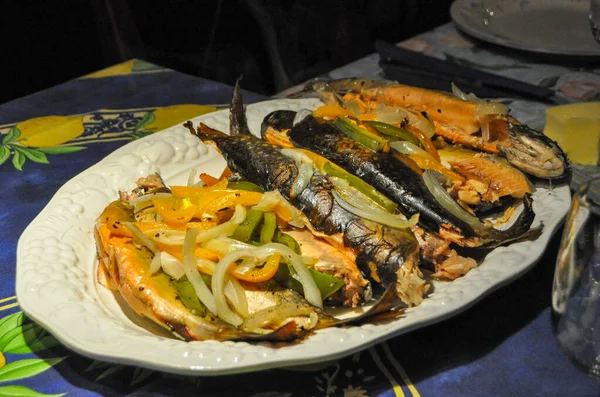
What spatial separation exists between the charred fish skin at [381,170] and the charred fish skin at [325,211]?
13 cm

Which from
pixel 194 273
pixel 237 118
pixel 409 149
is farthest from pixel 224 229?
pixel 237 118

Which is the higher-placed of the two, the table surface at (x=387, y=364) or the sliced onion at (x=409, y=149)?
the sliced onion at (x=409, y=149)

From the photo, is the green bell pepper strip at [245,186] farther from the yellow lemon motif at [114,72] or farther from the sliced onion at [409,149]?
the yellow lemon motif at [114,72]

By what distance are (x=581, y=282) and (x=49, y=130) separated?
210 centimetres

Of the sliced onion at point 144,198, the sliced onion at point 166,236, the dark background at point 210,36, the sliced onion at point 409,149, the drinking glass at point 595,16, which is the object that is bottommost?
the dark background at point 210,36

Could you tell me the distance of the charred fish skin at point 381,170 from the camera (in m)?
1.59

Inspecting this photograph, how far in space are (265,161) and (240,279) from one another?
0.49 meters

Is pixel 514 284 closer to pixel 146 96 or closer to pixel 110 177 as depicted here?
pixel 110 177

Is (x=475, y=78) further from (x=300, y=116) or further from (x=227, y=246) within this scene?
(x=227, y=246)

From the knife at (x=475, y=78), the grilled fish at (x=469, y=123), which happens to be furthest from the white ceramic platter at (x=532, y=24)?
the grilled fish at (x=469, y=123)

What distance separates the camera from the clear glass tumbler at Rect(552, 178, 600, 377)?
1.05 meters

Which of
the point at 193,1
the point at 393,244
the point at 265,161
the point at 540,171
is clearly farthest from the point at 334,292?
the point at 193,1

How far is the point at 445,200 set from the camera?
1607 millimetres

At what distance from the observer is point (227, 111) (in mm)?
2258
